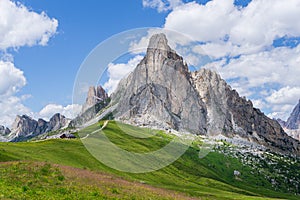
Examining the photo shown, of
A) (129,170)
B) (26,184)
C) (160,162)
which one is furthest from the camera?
(160,162)

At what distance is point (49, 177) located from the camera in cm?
3162

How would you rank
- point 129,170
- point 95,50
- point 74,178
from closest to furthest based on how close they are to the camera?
point 74,178
point 95,50
point 129,170

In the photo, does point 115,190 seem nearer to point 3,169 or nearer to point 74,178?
point 74,178

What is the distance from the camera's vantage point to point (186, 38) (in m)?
43.0

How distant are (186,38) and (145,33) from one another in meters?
5.50

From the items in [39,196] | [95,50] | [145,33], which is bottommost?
[39,196]

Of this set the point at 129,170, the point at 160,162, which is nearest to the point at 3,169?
the point at 129,170

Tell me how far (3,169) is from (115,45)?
62.6 feet

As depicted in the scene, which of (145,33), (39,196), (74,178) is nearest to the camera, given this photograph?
(39,196)

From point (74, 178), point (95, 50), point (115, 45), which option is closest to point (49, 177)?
point (74, 178)

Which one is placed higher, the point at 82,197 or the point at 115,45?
the point at 115,45

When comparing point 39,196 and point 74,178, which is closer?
point 39,196

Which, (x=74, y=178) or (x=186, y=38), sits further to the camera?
(x=186, y=38)

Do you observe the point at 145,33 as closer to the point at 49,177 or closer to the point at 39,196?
the point at 49,177
